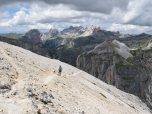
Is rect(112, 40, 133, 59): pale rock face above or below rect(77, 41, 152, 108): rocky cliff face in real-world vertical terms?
above

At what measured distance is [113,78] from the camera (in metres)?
134

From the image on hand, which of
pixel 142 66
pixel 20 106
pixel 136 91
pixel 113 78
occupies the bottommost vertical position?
pixel 136 91

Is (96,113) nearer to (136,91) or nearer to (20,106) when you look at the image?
(20,106)

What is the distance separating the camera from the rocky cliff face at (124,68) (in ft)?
406

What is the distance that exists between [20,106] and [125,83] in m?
129

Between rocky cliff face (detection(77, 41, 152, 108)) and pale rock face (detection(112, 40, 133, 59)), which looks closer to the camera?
rocky cliff face (detection(77, 41, 152, 108))

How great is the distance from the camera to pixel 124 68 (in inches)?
5162

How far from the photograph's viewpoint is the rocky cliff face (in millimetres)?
123869

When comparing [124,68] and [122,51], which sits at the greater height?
[122,51]

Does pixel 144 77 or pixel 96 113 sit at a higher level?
pixel 96 113

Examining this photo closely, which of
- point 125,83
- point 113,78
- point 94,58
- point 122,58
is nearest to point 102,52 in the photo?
point 94,58

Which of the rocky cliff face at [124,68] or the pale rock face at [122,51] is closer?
the rocky cliff face at [124,68]

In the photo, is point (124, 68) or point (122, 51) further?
point (122, 51)

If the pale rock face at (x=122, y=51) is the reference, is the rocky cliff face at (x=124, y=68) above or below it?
below
